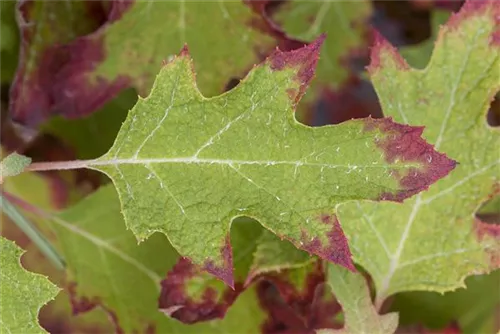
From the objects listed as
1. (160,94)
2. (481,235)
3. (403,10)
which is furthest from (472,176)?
(403,10)

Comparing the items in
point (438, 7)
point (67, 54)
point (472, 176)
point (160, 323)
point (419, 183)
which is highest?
point (438, 7)

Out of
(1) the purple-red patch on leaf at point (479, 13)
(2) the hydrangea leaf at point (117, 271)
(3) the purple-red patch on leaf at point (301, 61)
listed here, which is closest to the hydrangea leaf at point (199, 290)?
(2) the hydrangea leaf at point (117, 271)

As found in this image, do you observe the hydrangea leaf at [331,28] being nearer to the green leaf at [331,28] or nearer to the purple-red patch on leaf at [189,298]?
the green leaf at [331,28]

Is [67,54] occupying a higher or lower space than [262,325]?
higher

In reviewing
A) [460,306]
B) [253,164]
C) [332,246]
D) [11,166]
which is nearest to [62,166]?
[11,166]

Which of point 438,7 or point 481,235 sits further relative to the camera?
point 438,7

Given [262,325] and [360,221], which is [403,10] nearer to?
[360,221]

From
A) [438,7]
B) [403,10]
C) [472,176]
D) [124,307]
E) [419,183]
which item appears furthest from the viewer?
[403,10]

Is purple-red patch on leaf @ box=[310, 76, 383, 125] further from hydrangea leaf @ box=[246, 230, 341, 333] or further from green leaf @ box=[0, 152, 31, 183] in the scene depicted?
green leaf @ box=[0, 152, 31, 183]
